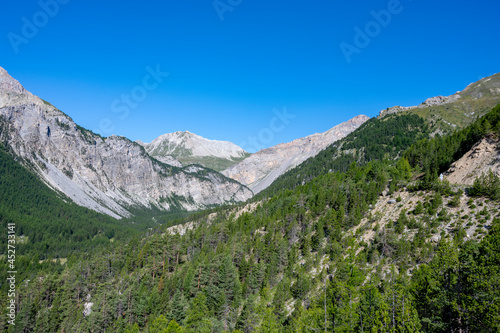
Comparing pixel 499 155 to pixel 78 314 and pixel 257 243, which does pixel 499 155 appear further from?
pixel 78 314

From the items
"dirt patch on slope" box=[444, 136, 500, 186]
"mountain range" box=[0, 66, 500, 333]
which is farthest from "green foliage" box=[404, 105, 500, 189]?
"dirt patch on slope" box=[444, 136, 500, 186]

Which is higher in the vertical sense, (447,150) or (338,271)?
(447,150)

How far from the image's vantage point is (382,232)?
72812 millimetres

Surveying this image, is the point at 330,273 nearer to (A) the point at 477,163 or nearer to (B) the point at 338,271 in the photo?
(B) the point at 338,271

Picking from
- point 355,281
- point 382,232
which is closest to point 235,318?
point 355,281

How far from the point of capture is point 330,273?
2685 inches

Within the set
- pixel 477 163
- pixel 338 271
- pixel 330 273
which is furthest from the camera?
pixel 477 163

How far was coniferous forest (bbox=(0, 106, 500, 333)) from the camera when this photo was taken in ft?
117

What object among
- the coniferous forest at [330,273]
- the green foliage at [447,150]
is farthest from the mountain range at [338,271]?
the green foliage at [447,150]

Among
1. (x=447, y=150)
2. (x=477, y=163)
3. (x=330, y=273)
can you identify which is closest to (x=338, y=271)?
(x=330, y=273)

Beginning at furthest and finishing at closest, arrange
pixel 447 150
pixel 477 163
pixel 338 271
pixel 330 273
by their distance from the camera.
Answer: pixel 447 150
pixel 477 163
pixel 330 273
pixel 338 271

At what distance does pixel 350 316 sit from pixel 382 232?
3434 cm

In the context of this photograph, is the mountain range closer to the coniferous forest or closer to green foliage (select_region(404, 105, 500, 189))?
the coniferous forest

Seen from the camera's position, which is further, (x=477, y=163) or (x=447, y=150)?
(x=447, y=150)
